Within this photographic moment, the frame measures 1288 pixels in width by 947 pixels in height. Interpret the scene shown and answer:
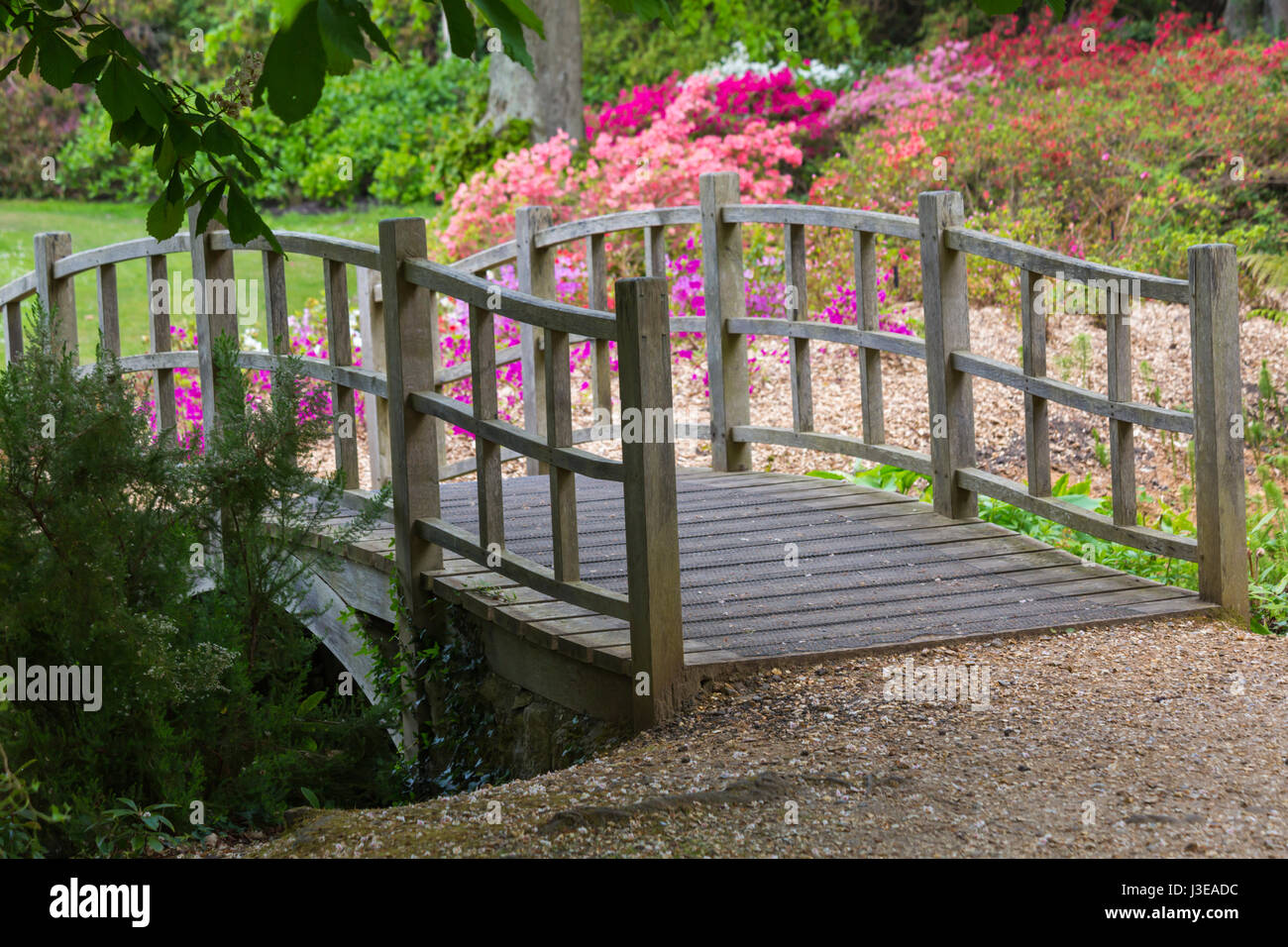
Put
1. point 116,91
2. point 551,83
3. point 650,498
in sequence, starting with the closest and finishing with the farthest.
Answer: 1. point 116,91
2. point 650,498
3. point 551,83

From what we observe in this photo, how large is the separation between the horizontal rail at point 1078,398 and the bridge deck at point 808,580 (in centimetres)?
64

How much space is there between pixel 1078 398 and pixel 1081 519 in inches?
18.1

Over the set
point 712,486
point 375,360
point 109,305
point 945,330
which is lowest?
point 712,486

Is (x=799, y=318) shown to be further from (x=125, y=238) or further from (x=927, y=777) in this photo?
(x=125, y=238)

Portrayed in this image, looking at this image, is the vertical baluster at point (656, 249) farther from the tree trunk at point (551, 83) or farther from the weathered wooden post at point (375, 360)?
the tree trunk at point (551, 83)

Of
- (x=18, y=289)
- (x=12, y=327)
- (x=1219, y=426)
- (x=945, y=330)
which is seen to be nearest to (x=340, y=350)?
(x=945, y=330)

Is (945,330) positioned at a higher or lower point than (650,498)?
higher

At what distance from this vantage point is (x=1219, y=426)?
4906 mm

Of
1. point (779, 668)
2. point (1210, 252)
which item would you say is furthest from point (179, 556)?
point (1210, 252)

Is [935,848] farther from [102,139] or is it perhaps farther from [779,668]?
[102,139]

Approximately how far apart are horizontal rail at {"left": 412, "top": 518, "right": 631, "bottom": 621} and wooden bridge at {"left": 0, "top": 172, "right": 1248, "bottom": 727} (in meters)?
0.01

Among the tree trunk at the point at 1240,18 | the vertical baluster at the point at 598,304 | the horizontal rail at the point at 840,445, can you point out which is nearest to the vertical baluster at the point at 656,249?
the vertical baluster at the point at 598,304

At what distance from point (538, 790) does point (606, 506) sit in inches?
111
